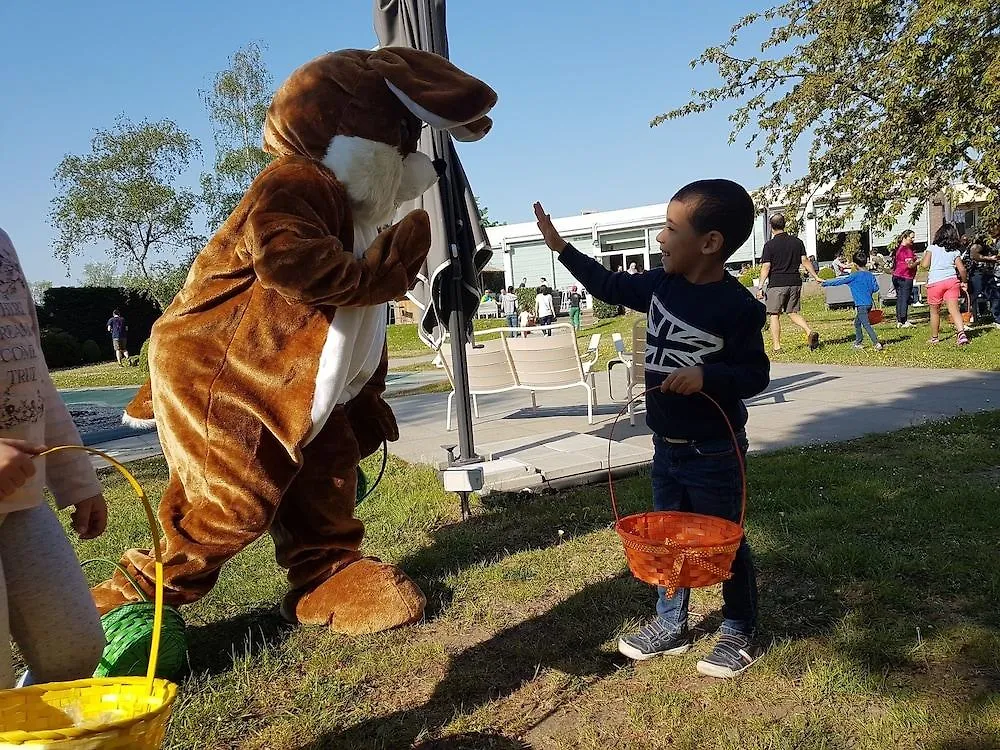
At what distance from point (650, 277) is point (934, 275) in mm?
10006

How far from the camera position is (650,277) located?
2924 mm

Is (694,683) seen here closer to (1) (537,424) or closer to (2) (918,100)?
(1) (537,424)

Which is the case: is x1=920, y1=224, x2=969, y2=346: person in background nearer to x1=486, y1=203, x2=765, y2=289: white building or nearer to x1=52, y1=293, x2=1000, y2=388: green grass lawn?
x1=52, y1=293, x2=1000, y2=388: green grass lawn

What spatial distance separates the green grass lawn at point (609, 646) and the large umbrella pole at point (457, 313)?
0.64 meters

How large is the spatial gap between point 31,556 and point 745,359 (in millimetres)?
2100

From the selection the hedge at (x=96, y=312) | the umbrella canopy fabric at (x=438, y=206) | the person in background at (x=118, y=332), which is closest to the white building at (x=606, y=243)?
the hedge at (x=96, y=312)

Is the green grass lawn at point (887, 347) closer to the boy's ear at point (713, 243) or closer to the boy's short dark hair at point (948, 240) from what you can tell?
the boy's short dark hair at point (948, 240)

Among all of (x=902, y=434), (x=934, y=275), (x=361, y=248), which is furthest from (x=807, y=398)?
(x=361, y=248)

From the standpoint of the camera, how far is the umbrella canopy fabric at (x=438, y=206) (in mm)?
4484

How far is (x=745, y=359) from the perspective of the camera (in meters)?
2.52

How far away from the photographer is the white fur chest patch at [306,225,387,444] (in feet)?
9.09

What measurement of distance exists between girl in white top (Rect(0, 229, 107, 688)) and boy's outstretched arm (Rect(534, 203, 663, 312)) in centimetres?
178

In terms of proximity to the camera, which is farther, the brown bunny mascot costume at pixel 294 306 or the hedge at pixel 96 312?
the hedge at pixel 96 312

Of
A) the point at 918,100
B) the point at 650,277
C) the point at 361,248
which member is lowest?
the point at 650,277
